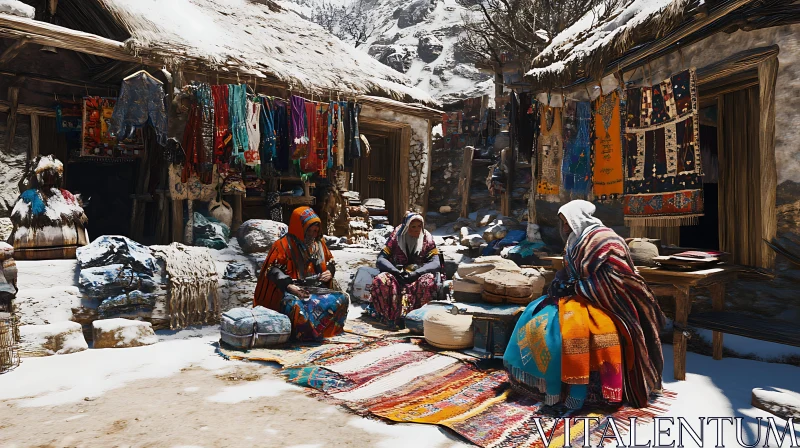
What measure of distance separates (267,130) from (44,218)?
3.21 metres

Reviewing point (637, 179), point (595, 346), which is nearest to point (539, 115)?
point (637, 179)

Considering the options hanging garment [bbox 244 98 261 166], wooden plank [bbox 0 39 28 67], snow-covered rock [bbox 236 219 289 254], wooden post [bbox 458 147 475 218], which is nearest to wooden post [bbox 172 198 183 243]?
snow-covered rock [bbox 236 219 289 254]

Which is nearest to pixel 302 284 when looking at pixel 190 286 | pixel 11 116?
pixel 190 286

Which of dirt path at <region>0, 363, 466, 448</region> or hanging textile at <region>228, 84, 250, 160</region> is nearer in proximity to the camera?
dirt path at <region>0, 363, 466, 448</region>

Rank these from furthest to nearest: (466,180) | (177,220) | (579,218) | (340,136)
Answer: (466,180) → (340,136) → (177,220) → (579,218)

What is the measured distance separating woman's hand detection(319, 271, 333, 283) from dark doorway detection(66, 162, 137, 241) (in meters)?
6.18

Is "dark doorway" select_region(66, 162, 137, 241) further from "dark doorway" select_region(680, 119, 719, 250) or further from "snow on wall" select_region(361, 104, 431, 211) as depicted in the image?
"dark doorway" select_region(680, 119, 719, 250)

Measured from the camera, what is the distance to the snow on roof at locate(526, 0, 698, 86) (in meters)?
4.70

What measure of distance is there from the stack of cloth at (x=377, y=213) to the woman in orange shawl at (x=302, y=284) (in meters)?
4.99

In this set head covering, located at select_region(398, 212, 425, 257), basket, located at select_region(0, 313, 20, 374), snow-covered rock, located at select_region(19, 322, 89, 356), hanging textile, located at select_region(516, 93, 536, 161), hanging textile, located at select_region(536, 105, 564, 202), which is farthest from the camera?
hanging textile, located at select_region(516, 93, 536, 161)

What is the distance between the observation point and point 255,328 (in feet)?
15.3

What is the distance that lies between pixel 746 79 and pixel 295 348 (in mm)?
4509

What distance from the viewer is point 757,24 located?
4066 mm

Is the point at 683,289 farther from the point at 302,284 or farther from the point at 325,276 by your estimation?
the point at 302,284
